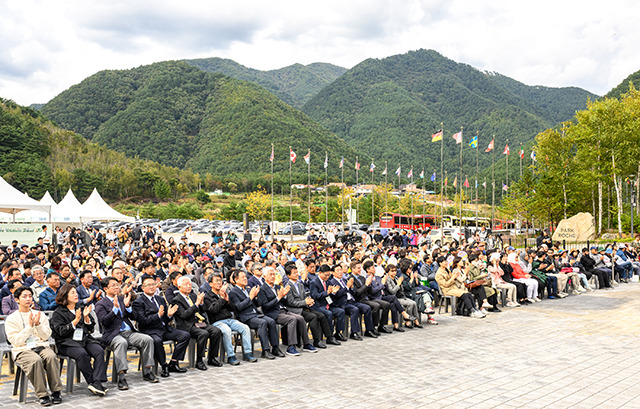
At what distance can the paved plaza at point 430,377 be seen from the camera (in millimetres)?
6301

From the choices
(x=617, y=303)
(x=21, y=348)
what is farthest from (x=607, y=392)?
(x=617, y=303)

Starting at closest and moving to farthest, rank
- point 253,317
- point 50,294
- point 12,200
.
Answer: point 50,294 → point 253,317 → point 12,200

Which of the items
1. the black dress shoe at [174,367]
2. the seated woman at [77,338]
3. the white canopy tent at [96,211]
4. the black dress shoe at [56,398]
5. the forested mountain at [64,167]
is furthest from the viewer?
the forested mountain at [64,167]

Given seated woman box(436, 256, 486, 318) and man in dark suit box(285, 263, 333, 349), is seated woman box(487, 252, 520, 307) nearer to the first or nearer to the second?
seated woman box(436, 256, 486, 318)

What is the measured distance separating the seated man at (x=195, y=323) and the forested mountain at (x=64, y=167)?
297 ft

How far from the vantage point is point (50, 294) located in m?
8.43

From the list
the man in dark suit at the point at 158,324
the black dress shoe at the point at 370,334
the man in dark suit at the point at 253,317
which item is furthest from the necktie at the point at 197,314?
the black dress shoe at the point at 370,334

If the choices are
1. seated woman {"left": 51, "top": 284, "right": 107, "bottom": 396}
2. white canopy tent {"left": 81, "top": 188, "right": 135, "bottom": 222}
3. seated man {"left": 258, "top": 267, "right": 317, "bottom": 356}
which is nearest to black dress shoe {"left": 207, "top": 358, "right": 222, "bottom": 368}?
seated man {"left": 258, "top": 267, "right": 317, "bottom": 356}

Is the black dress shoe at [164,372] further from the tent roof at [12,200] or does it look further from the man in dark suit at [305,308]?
the tent roof at [12,200]

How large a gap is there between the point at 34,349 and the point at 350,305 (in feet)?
18.1

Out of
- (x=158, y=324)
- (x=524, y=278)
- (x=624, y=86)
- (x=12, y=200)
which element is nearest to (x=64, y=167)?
(x=12, y=200)

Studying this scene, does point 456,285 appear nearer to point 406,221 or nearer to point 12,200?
point 12,200

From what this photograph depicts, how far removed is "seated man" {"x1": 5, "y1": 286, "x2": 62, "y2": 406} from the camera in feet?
20.3

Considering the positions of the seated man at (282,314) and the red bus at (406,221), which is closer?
the seated man at (282,314)
